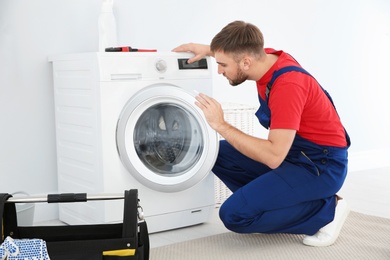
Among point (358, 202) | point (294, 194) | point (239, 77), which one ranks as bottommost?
point (358, 202)

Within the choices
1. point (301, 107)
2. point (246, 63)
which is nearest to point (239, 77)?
point (246, 63)

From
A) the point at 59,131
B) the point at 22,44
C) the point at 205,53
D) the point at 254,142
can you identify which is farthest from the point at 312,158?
the point at 22,44

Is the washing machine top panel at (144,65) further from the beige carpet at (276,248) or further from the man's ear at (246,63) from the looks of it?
the beige carpet at (276,248)

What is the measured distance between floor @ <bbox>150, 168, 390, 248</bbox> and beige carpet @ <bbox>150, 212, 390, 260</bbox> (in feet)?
0.37

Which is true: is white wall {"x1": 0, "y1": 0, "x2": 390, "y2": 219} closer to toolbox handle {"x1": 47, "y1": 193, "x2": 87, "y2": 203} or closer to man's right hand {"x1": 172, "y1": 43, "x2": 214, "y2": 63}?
man's right hand {"x1": 172, "y1": 43, "x2": 214, "y2": 63}

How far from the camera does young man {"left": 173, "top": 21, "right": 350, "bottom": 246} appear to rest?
7.82 feet

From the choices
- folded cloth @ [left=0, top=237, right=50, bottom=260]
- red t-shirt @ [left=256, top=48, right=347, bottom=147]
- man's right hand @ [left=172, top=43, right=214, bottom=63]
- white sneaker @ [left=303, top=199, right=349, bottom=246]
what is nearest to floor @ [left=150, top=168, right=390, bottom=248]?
white sneaker @ [left=303, top=199, right=349, bottom=246]

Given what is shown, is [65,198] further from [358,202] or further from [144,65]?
[358,202]

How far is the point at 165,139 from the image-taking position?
2779mm

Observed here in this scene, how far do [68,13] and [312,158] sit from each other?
1.42m

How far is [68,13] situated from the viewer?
120 inches

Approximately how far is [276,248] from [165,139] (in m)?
0.69

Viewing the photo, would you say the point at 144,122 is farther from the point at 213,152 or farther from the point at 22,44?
the point at 22,44

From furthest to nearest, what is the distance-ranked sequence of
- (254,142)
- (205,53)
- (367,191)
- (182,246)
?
(367,191) < (205,53) < (182,246) < (254,142)
